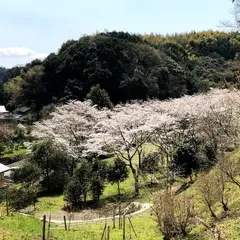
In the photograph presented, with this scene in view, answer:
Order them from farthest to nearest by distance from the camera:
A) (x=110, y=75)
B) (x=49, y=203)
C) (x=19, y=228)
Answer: (x=110, y=75) < (x=49, y=203) < (x=19, y=228)

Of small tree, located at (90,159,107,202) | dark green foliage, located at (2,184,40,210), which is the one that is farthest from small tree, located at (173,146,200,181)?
dark green foliage, located at (2,184,40,210)

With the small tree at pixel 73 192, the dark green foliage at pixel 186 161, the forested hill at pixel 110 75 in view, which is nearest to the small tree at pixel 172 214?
the small tree at pixel 73 192

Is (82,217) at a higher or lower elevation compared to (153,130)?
lower

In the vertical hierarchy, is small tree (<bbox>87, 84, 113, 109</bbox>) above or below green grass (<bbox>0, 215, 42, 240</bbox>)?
above

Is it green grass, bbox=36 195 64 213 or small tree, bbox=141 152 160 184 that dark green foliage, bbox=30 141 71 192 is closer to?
green grass, bbox=36 195 64 213

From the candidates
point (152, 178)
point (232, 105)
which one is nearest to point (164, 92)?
point (232, 105)

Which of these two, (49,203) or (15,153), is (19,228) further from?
(15,153)

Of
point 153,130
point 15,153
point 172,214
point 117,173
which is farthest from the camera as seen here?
point 15,153

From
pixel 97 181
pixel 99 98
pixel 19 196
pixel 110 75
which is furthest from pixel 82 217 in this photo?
pixel 110 75

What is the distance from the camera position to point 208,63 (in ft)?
218

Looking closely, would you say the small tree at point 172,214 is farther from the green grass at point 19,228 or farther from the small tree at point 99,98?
the small tree at point 99,98

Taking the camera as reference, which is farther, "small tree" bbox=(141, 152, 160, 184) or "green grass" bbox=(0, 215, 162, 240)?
"small tree" bbox=(141, 152, 160, 184)

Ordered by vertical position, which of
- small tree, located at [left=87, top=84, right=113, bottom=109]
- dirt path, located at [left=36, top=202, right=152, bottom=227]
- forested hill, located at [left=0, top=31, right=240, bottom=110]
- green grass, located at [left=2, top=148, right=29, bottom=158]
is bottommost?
dirt path, located at [left=36, top=202, right=152, bottom=227]

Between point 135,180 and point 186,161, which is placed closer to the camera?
point 186,161
